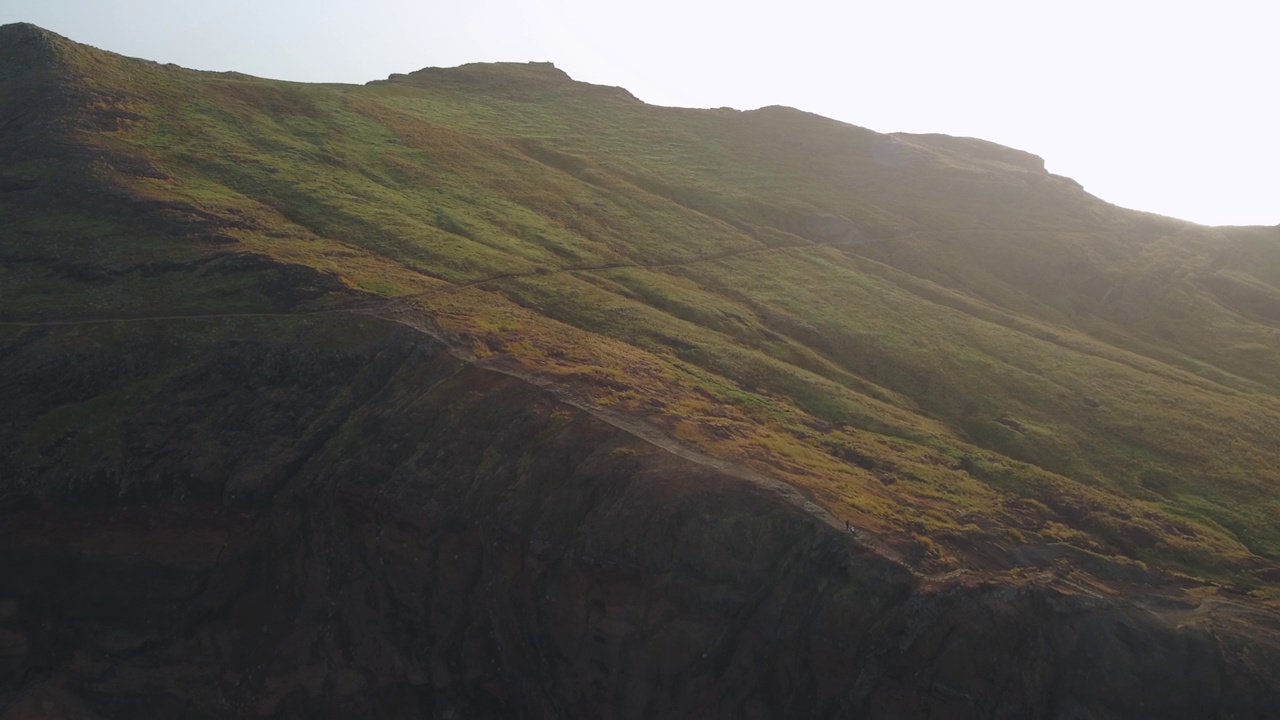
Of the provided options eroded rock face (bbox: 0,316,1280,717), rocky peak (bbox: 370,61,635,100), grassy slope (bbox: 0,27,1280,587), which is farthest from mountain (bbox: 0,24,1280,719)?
rocky peak (bbox: 370,61,635,100)

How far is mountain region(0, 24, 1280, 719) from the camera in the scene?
92.6 feet

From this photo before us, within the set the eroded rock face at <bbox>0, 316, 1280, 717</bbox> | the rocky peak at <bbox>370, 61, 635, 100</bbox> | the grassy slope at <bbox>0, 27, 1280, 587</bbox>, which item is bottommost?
the eroded rock face at <bbox>0, 316, 1280, 717</bbox>

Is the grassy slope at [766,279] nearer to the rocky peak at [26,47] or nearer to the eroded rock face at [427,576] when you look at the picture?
the rocky peak at [26,47]

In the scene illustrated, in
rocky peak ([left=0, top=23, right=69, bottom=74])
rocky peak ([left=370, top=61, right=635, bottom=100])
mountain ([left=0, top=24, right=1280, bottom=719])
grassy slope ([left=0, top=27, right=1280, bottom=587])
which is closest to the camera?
mountain ([left=0, top=24, right=1280, bottom=719])

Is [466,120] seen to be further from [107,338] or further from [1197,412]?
[1197,412]

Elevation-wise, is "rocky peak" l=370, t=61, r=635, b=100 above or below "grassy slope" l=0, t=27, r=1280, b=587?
above

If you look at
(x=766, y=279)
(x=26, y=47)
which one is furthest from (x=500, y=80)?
(x=766, y=279)

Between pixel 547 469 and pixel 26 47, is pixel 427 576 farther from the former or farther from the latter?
pixel 26 47

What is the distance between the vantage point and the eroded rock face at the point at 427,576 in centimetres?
2698

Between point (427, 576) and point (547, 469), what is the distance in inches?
227

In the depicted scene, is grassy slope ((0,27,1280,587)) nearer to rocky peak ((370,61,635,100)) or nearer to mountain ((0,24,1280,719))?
mountain ((0,24,1280,719))

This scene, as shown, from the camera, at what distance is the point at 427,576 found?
3284cm

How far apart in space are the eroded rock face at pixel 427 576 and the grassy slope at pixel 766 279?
2.92 metres

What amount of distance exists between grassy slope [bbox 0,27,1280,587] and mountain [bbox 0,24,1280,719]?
12.9 inches
